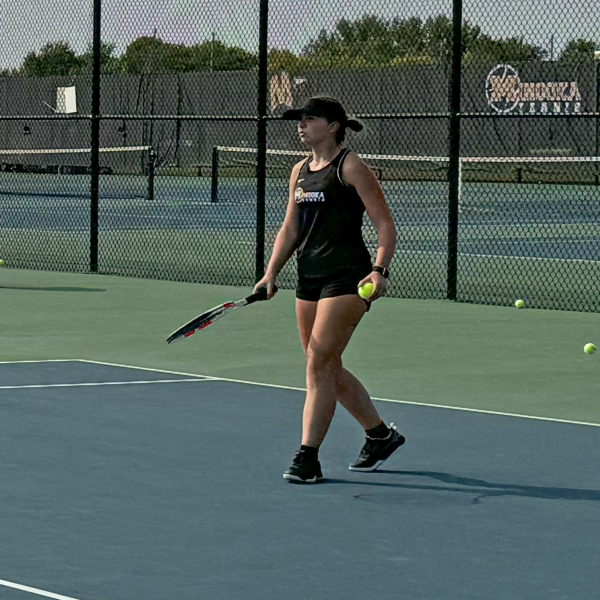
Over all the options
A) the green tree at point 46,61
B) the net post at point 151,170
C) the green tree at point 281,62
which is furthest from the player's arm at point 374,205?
the net post at point 151,170

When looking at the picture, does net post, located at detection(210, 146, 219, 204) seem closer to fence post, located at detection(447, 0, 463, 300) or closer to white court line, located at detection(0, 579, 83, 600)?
fence post, located at detection(447, 0, 463, 300)

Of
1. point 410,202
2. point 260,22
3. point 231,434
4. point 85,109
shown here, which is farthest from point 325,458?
point 85,109

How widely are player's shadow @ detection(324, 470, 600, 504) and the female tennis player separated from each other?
9.8 inches

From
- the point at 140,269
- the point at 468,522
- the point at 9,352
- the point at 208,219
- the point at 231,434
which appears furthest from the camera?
the point at 208,219

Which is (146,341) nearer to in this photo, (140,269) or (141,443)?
(141,443)

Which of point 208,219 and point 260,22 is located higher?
point 260,22

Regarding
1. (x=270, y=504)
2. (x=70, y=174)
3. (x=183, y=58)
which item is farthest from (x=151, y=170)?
(x=270, y=504)

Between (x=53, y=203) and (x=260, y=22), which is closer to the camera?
(x=260, y=22)

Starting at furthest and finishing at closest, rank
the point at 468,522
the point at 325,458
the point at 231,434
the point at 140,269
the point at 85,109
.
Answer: the point at 85,109
the point at 140,269
the point at 231,434
the point at 325,458
the point at 468,522

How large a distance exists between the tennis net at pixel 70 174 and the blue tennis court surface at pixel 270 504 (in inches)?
915

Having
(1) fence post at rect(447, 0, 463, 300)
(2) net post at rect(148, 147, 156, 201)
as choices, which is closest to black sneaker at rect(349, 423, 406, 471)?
(1) fence post at rect(447, 0, 463, 300)

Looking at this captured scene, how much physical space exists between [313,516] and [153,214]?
21410 millimetres

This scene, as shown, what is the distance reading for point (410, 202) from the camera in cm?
3053

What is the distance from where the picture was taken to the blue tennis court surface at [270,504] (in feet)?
18.1
